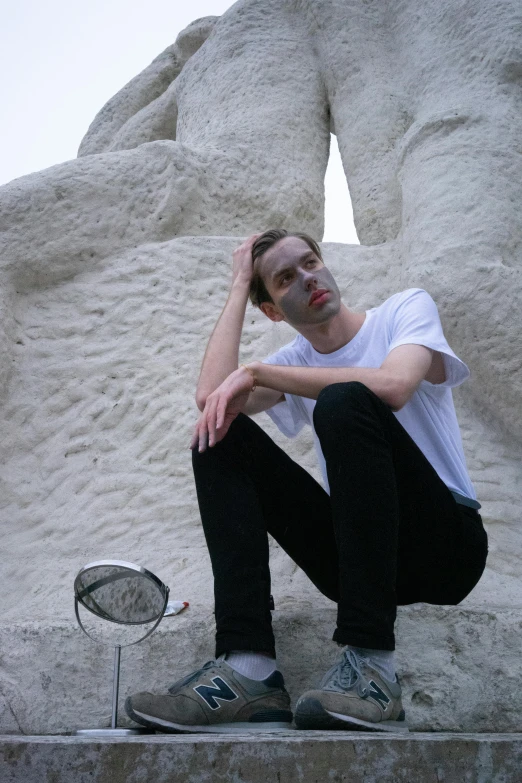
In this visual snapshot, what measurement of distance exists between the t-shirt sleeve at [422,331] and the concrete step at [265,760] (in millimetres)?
809

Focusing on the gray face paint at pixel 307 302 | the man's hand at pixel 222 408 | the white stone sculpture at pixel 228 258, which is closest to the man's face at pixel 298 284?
the gray face paint at pixel 307 302

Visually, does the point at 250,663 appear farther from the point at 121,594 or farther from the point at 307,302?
the point at 307,302

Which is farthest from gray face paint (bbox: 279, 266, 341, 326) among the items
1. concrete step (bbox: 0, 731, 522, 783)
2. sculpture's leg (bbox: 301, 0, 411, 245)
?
sculpture's leg (bbox: 301, 0, 411, 245)

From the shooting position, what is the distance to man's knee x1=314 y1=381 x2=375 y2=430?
4.95ft

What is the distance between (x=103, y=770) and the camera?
3.66 feet

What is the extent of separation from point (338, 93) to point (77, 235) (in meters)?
1.34

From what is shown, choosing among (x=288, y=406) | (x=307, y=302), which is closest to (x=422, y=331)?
(x=307, y=302)

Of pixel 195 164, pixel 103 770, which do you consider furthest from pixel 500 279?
pixel 103 770

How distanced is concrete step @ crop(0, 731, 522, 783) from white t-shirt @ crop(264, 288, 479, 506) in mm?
678

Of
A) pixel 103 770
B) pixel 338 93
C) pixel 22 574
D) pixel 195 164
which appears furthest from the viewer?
pixel 338 93

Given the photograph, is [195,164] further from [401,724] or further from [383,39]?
[401,724]

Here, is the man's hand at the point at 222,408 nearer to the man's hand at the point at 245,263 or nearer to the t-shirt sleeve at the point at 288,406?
the t-shirt sleeve at the point at 288,406

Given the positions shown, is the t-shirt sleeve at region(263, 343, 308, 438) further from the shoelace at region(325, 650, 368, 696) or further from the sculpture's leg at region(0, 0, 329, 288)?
the sculpture's leg at region(0, 0, 329, 288)

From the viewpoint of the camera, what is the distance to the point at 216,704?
143 centimetres
